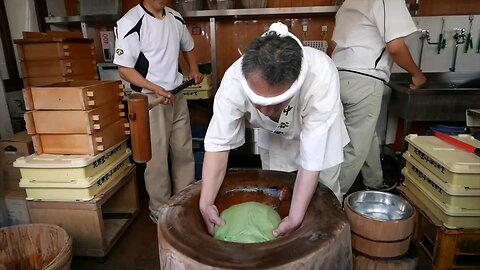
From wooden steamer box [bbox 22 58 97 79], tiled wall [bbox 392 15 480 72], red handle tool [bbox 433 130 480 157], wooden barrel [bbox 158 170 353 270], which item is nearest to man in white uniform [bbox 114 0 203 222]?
wooden steamer box [bbox 22 58 97 79]

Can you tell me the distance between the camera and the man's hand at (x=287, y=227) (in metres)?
1.15

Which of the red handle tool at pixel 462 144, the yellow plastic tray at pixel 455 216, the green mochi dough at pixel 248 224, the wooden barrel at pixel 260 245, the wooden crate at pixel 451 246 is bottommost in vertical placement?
the wooden crate at pixel 451 246

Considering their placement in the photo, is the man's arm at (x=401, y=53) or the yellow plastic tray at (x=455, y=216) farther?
the man's arm at (x=401, y=53)

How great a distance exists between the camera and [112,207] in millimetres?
2547

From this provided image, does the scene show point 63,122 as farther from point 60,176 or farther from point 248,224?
point 248,224

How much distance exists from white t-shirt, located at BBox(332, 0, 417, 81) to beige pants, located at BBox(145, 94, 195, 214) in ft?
4.26

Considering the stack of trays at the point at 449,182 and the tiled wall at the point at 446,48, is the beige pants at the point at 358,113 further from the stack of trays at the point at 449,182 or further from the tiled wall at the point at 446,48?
the tiled wall at the point at 446,48

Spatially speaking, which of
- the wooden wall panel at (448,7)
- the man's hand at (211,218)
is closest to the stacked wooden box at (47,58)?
the man's hand at (211,218)

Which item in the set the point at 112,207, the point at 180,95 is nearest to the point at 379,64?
the point at 180,95

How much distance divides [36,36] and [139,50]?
121cm

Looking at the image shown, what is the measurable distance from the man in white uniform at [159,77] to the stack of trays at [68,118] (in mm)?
297

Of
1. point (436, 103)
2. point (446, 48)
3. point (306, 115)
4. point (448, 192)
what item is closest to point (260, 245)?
point (306, 115)

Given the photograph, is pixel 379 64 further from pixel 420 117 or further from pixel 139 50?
pixel 139 50

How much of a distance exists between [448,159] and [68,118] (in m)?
2.09
